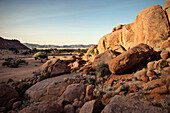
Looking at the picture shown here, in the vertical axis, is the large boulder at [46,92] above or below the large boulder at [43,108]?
below

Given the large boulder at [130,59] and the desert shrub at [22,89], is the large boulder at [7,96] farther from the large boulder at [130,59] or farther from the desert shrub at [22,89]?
the large boulder at [130,59]

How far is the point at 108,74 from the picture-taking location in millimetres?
9109

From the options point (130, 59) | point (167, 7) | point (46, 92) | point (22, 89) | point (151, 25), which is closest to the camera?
point (46, 92)

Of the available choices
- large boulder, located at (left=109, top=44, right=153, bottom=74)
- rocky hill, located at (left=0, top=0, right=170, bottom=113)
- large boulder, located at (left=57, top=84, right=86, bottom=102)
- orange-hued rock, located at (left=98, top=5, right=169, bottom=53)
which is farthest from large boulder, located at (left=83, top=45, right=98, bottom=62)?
large boulder, located at (left=57, top=84, right=86, bottom=102)

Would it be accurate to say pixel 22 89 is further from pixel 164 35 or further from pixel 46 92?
pixel 164 35

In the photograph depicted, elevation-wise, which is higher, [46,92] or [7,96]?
[7,96]

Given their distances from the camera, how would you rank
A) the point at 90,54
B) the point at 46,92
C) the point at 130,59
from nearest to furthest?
the point at 46,92, the point at 130,59, the point at 90,54

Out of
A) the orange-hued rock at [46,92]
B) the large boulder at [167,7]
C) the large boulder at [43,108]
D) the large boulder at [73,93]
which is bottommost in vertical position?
the orange-hued rock at [46,92]

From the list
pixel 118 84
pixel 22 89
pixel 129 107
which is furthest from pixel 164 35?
pixel 22 89

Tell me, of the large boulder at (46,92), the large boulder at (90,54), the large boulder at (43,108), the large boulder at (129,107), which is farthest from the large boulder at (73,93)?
the large boulder at (90,54)

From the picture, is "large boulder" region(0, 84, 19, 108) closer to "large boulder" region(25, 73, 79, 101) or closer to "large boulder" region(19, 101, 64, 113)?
"large boulder" region(25, 73, 79, 101)

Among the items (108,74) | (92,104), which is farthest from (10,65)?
(92,104)

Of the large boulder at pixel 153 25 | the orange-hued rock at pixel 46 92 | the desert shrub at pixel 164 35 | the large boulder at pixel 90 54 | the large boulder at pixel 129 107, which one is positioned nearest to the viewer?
the large boulder at pixel 129 107

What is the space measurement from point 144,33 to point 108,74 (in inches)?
295
